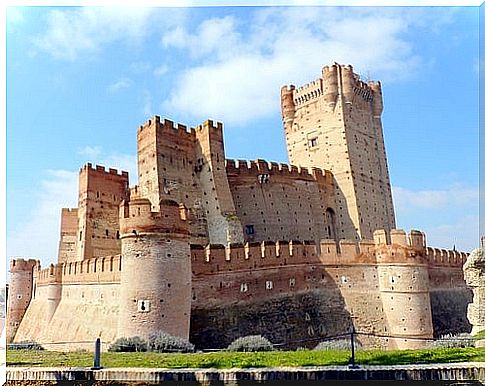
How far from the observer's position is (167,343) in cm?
930

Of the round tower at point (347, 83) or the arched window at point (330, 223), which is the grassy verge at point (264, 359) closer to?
the arched window at point (330, 223)

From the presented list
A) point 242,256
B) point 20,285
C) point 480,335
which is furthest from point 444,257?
Answer: point 20,285

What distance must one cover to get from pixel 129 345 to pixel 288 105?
1537 cm

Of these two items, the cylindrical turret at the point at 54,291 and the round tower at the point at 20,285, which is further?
the round tower at the point at 20,285

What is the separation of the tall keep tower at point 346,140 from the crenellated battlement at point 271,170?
0.83 meters

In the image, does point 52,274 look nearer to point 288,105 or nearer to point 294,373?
point 294,373

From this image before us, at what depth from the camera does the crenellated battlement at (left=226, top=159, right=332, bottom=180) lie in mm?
18516

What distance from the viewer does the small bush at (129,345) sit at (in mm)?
9109

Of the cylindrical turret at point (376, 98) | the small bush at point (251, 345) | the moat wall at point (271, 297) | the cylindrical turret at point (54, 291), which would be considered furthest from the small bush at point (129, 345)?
the cylindrical turret at point (376, 98)

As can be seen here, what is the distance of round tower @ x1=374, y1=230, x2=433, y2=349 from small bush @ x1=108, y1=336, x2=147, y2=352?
20.7 ft

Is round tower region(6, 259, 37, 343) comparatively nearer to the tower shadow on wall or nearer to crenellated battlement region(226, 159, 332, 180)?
crenellated battlement region(226, 159, 332, 180)

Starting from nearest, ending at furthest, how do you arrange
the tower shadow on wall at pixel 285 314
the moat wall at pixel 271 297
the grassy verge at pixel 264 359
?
the grassy verge at pixel 264 359
the tower shadow on wall at pixel 285 314
the moat wall at pixel 271 297

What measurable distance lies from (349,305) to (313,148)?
990 centimetres

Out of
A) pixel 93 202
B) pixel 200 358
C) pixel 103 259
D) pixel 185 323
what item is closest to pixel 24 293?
pixel 93 202
